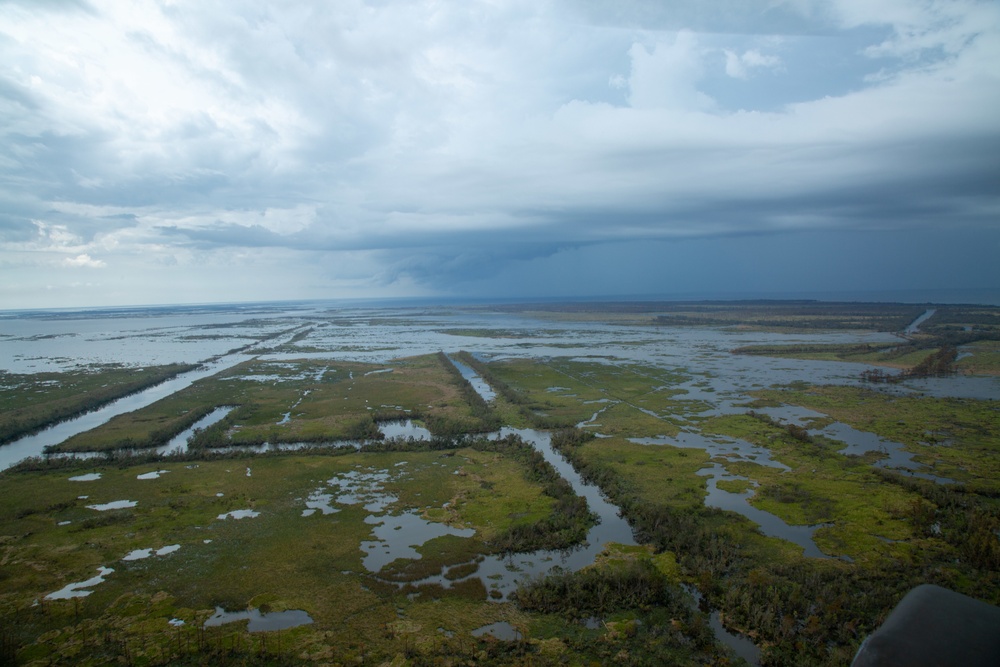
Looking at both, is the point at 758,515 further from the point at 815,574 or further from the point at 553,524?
the point at 553,524

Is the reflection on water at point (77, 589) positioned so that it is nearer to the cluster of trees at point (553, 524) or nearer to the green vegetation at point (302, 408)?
the cluster of trees at point (553, 524)

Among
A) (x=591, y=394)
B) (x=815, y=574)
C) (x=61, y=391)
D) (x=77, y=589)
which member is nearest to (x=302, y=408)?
(x=591, y=394)

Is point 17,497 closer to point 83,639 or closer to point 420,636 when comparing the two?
point 83,639

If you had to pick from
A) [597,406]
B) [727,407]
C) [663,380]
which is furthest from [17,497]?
[663,380]

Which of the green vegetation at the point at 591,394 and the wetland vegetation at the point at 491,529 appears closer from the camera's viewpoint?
the wetland vegetation at the point at 491,529

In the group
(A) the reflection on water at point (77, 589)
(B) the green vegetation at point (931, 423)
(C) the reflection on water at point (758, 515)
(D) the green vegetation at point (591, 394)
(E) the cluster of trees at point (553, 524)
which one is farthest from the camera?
(D) the green vegetation at point (591, 394)

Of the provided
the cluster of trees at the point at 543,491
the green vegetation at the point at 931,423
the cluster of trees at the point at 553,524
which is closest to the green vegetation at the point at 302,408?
the cluster of trees at the point at 543,491
